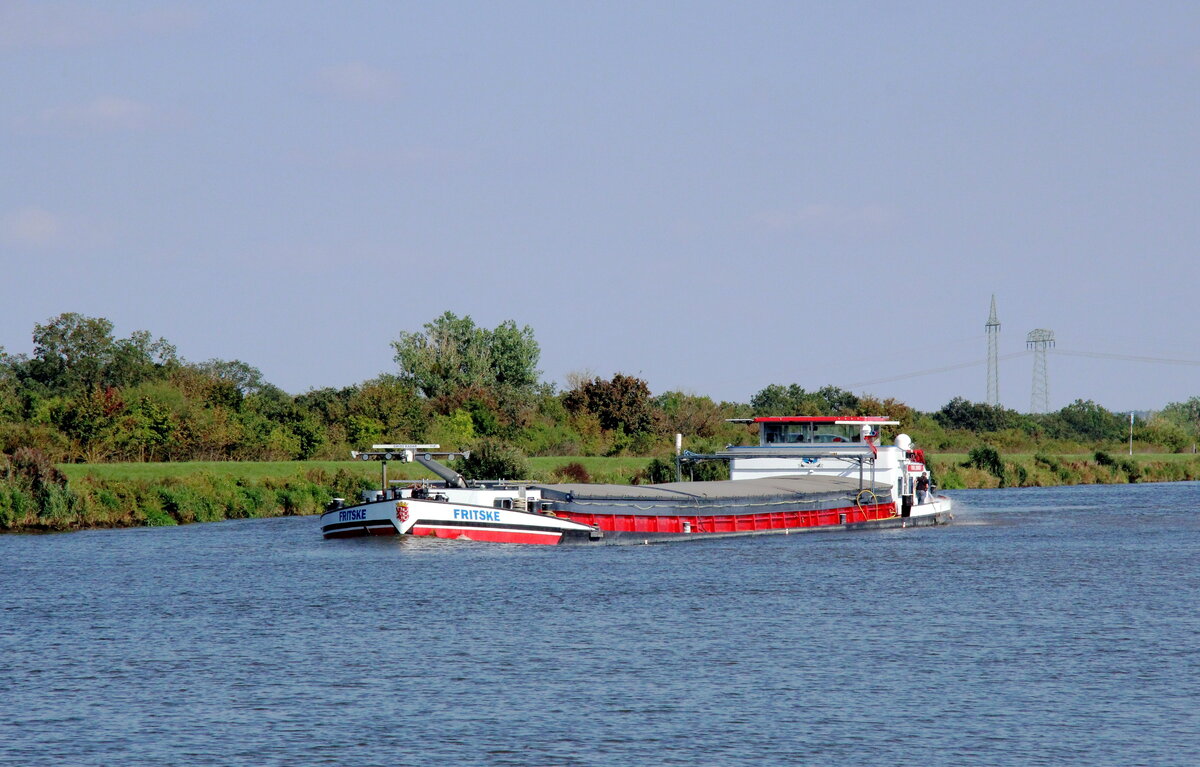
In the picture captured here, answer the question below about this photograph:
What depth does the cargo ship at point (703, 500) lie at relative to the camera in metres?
53.6

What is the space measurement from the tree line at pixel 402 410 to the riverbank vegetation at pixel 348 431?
0.19 m

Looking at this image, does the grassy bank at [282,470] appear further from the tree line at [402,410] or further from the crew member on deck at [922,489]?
the crew member on deck at [922,489]

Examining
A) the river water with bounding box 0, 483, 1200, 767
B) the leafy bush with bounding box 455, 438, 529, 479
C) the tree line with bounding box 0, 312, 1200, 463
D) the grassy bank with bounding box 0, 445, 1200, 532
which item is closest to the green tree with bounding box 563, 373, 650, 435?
the tree line with bounding box 0, 312, 1200, 463

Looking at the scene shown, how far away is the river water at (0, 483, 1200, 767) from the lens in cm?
2433

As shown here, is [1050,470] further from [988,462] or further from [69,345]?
[69,345]

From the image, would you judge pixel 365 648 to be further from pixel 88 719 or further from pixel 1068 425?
pixel 1068 425

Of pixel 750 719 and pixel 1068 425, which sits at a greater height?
pixel 1068 425

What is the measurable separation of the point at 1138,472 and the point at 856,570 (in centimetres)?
7852

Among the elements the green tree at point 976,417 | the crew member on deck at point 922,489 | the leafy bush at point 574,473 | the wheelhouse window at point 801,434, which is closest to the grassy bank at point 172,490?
the leafy bush at point 574,473

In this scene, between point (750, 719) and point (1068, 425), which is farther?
point (1068, 425)

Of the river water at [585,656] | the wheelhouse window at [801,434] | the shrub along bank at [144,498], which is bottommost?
the river water at [585,656]

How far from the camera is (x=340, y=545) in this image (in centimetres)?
5356

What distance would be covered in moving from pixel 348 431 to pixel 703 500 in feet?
151

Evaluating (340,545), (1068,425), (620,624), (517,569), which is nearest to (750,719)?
(620,624)
